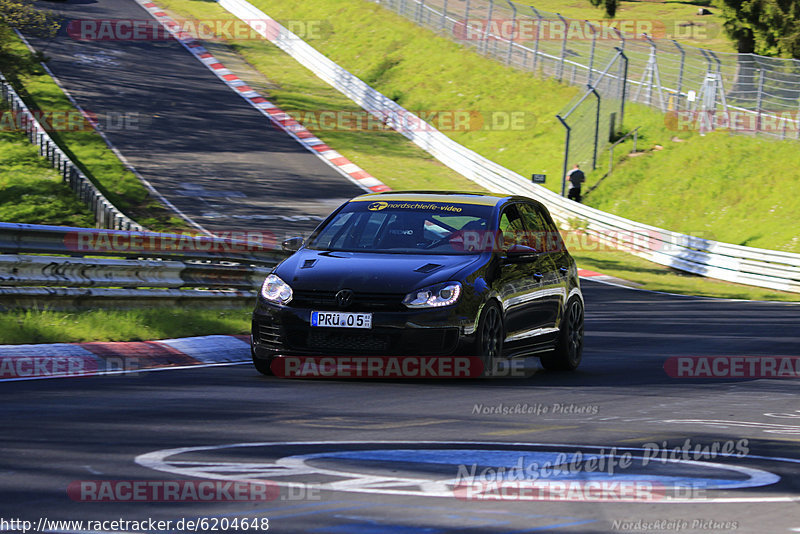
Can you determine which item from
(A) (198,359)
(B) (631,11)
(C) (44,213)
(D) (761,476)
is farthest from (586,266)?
(B) (631,11)

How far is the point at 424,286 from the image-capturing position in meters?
8.69

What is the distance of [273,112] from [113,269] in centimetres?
2991

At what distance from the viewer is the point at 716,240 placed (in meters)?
28.9

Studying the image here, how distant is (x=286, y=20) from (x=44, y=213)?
32.1m

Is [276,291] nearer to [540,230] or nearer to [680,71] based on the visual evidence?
[540,230]

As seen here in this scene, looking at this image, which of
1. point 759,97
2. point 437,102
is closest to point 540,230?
point 759,97

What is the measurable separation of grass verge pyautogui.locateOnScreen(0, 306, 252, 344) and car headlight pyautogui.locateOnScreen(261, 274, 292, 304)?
191cm

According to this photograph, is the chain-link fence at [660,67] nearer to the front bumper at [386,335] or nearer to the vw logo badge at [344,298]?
the front bumper at [386,335]

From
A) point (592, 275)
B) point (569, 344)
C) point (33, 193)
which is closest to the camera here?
point (569, 344)

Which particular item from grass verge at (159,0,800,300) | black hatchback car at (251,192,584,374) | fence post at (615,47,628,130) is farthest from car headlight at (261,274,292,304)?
fence post at (615,47,628,130)

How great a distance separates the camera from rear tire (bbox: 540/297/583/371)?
1055cm

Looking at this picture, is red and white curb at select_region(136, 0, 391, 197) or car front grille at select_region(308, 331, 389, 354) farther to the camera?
red and white curb at select_region(136, 0, 391, 197)

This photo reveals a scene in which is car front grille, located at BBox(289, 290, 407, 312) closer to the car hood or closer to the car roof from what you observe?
the car hood

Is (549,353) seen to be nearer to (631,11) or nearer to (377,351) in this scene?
(377,351)
